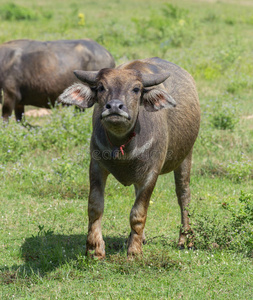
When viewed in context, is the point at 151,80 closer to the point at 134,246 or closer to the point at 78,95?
the point at 78,95

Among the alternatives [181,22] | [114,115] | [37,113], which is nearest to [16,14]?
[181,22]

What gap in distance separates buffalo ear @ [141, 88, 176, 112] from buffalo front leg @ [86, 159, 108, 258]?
2.07ft

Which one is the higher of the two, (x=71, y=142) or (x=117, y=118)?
(x=117, y=118)

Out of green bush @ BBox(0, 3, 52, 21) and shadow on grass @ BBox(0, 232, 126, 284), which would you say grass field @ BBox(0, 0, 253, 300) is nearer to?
shadow on grass @ BBox(0, 232, 126, 284)

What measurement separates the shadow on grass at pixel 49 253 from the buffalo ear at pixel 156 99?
1.26 m

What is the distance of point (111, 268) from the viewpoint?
402 centimetres

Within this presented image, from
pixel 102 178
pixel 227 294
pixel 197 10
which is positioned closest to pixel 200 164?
pixel 102 178

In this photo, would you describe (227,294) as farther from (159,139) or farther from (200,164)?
(200,164)

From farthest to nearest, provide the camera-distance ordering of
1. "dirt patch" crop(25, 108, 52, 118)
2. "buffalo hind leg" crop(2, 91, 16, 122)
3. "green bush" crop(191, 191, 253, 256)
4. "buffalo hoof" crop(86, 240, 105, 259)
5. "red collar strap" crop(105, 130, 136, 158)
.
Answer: "dirt patch" crop(25, 108, 52, 118), "buffalo hind leg" crop(2, 91, 16, 122), "green bush" crop(191, 191, 253, 256), "buffalo hoof" crop(86, 240, 105, 259), "red collar strap" crop(105, 130, 136, 158)

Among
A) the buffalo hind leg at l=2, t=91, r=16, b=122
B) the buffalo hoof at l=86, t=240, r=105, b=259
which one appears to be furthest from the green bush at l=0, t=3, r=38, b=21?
the buffalo hoof at l=86, t=240, r=105, b=259

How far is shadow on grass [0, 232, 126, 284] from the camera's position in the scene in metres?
4.02

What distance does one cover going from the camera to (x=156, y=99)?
13.4 ft

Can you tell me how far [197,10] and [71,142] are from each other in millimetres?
15196

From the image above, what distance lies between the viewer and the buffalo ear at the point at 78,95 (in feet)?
13.3
